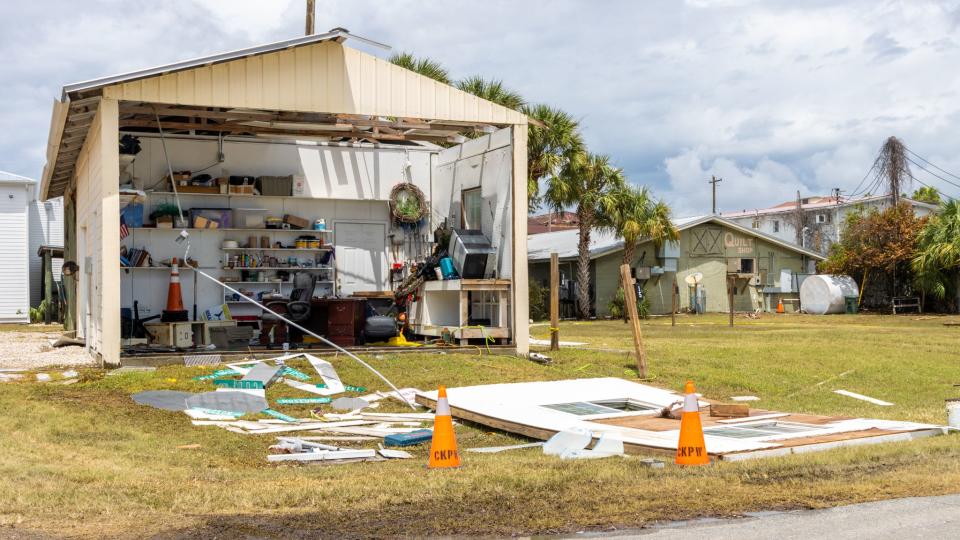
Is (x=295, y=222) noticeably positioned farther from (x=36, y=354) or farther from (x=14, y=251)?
(x=14, y=251)

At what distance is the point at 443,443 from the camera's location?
7.64 m

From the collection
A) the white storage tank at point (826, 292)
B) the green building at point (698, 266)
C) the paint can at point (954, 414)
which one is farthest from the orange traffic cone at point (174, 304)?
the white storage tank at point (826, 292)

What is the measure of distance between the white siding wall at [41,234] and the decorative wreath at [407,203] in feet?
65.4

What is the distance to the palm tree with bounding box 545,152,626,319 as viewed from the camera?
29.8 metres

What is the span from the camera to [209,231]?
18141 millimetres

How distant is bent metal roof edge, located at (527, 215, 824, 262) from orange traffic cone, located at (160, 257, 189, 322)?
61.2 feet

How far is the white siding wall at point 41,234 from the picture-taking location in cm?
3528

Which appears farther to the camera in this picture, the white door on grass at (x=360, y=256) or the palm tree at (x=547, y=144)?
the palm tree at (x=547, y=144)

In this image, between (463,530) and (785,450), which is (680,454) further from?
(463,530)

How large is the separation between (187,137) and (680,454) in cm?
1323

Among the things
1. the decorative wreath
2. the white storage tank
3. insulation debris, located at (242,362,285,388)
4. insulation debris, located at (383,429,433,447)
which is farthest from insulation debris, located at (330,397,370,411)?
the white storage tank

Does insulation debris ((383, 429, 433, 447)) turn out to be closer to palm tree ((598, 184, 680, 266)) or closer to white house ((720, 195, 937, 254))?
palm tree ((598, 184, 680, 266))

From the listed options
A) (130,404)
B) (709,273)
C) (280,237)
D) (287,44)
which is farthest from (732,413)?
(709,273)

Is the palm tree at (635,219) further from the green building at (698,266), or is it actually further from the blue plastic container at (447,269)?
the blue plastic container at (447,269)
